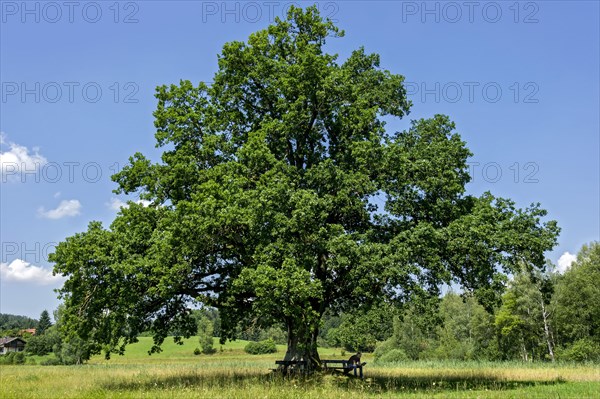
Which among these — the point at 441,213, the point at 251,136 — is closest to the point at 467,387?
the point at 441,213

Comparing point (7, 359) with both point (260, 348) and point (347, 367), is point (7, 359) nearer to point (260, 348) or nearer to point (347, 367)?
point (260, 348)

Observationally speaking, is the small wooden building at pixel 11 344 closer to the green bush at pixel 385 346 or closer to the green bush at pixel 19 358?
the green bush at pixel 19 358

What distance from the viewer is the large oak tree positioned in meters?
20.2

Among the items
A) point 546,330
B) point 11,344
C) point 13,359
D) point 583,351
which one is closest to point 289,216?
point 583,351

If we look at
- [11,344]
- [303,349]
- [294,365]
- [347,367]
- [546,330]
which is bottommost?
[11,344]

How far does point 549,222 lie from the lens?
22562 mm

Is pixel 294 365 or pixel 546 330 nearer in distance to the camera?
pixel 294 365

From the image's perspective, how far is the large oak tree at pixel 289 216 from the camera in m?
20.2

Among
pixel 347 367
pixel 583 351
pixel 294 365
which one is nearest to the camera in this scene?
pixel 294 365

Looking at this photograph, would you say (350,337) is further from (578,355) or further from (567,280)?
(567,280)

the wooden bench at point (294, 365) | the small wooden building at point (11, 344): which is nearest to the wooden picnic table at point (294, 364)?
the wooden bench at point (294, 365)

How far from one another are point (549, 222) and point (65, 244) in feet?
76.1

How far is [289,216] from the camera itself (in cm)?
2070

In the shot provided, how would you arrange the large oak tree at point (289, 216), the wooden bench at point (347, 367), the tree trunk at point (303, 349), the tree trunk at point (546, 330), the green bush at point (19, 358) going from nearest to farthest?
the large oak tree at point (289, 216)
the tree trunk at point (303, 349)
the wooden bench at point (347, 367)
the tree trunk at point (546, 330)
the green bush at point (19, 358)
